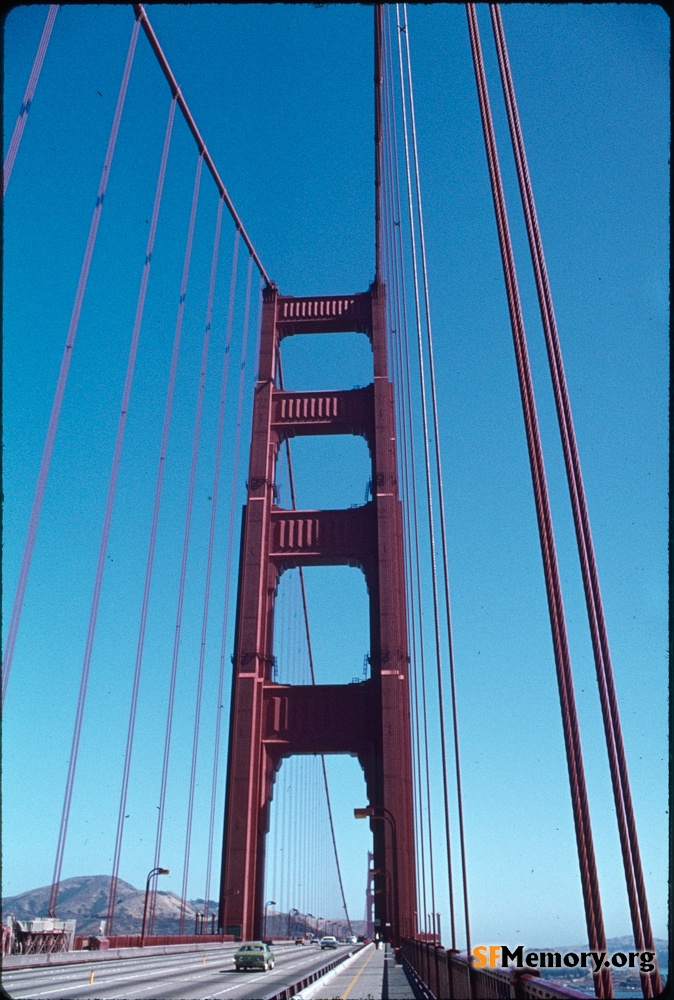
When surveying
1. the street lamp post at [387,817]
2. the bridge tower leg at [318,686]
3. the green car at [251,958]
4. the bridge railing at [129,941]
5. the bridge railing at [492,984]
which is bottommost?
the bridge railing at [492,984]

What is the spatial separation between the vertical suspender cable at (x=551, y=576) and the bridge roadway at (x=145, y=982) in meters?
8.13

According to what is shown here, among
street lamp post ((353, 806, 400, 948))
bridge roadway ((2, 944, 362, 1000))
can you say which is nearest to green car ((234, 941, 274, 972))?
bridge roadway ((2, 944, 362, 1000))

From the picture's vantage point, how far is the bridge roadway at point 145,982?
1196 cm

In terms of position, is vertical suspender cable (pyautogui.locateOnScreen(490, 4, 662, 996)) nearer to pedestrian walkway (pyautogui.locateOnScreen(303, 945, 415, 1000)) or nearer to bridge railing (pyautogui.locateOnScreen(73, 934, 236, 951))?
pedestrian walkway (pyautogui.locateOnScreen(303, 945, 415, 1000))

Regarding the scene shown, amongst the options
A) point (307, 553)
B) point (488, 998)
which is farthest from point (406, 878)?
point (488, 998)

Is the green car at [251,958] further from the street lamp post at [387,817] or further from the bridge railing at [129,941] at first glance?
the street lamp post at [387,817]

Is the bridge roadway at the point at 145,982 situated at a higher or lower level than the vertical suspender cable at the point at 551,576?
lower

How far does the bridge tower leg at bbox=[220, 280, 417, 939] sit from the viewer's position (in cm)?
2486

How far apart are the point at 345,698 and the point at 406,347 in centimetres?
1204

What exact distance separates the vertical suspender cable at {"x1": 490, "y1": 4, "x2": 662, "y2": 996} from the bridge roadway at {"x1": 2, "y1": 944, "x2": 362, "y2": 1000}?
8514 millimetres

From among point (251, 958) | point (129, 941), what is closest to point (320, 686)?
point (251, 958)

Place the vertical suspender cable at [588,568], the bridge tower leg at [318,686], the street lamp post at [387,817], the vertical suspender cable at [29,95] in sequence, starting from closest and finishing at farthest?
1. the vertical suspender cable at [588,568]
2. the vertical suspender cable at [29,95]
3. the street lamp post at [387,817]
4. the bridge tower leg at [318,686]

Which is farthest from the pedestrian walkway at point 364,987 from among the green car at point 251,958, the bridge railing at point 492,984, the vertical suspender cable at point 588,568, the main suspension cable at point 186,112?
the main suspension cable at point 186,112

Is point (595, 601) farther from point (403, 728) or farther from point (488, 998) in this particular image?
point (403, 728)
